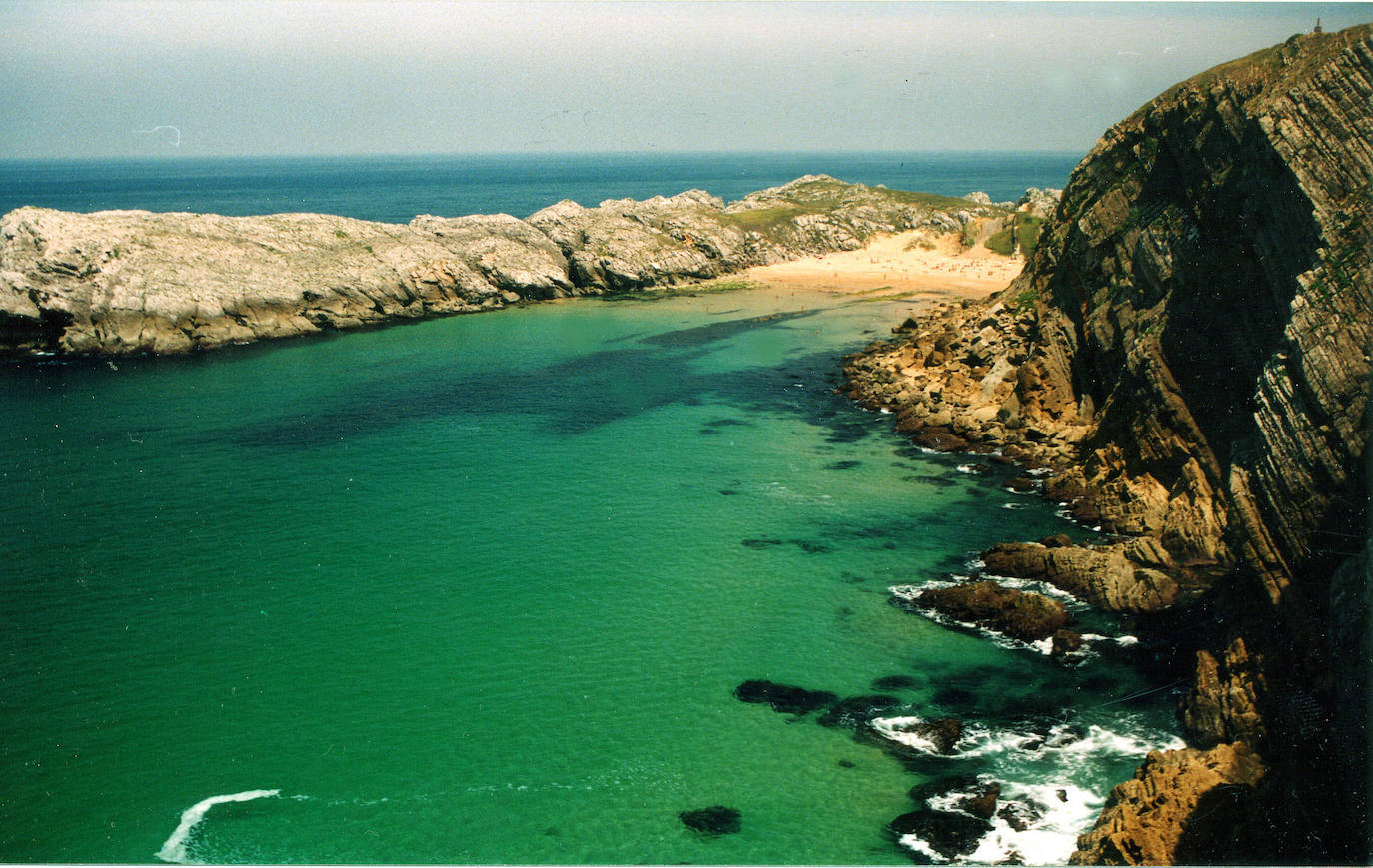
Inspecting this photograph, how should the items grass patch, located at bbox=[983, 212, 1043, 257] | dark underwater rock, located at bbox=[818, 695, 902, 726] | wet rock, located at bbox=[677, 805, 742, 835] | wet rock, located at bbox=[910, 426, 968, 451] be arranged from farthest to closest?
grass patch, located at bbox=[983, 212, 1043, 257]
wet rock, located at bbox=[910, 426, 968, 451]
dark underwater rock, located at bbox=[818, 695, 902, 726]
wet rock, located at bbox=[677, 805, 742, 835]

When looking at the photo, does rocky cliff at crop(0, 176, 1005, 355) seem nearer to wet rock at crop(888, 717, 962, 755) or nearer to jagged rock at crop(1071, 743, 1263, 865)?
wet rock at crop(888, 717, 962, 755)

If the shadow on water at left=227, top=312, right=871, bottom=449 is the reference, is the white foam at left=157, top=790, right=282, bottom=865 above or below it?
below

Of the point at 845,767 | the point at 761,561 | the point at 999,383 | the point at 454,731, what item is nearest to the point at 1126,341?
the point at 999,383

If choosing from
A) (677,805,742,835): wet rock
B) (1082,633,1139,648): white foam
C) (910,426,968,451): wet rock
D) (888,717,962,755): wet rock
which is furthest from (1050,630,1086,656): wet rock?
(910,426,968,451): wet rock

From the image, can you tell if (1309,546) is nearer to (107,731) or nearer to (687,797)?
(687,797)

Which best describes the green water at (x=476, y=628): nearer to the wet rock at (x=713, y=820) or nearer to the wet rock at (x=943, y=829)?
the wet rock at (x=713, y=820)

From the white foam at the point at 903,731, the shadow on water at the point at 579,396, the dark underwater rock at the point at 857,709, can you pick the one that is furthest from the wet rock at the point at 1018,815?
the shadow on water at the point at 579,396

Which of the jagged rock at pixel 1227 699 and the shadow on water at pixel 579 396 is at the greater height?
the shadow on water at pixel 579 396

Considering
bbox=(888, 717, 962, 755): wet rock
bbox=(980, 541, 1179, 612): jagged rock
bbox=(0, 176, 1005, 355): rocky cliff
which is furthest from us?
bbox=(0, 176, 1005, 355): rocky cliff
